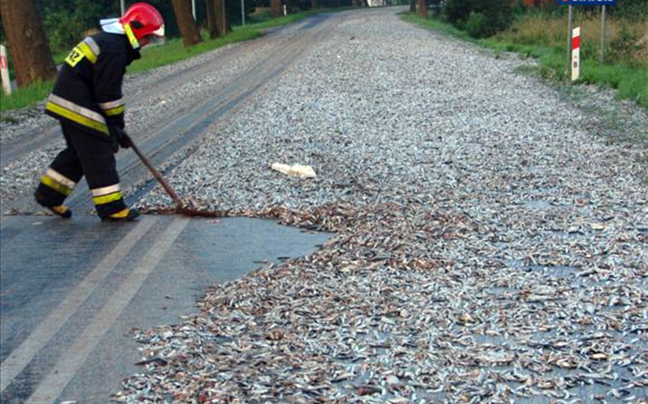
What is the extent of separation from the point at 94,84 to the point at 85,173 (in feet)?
2.62

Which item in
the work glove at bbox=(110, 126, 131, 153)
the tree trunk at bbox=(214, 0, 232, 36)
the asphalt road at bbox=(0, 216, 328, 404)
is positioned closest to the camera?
the asphalt road at bbox=(0, 216, 328, 404)

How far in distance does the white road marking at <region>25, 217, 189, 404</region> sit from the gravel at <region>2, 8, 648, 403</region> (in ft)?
1.09

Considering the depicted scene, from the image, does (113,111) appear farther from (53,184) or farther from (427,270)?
(427,270)

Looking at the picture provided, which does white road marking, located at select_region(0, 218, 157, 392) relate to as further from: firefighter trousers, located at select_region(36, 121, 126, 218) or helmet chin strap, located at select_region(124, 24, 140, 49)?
helmet chin strap, located at select_region(124, 24, 140, 49)

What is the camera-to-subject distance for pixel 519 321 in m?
5.69

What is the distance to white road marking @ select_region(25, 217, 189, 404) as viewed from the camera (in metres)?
4.88

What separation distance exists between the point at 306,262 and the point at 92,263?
5.22 feet

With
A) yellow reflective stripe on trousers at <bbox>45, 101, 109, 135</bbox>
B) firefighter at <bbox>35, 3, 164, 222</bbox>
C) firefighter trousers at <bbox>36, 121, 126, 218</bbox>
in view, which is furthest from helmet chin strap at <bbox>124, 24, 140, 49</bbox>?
firefighter trousers at <bbox>36, 121, 126, 218</bbox>

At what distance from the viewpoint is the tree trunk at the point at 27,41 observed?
21.5 metres

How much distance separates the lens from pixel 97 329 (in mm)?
5750

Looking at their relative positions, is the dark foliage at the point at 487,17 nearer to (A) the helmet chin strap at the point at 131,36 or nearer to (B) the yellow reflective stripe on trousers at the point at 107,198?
(A) the helmet chin strap at the point at 131,36

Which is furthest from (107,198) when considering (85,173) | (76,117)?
(76,117)

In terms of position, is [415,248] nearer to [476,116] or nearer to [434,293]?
[434,293]

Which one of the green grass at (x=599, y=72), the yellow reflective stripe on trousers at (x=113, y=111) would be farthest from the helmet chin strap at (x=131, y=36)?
the green grass at (x=599, y=72)
